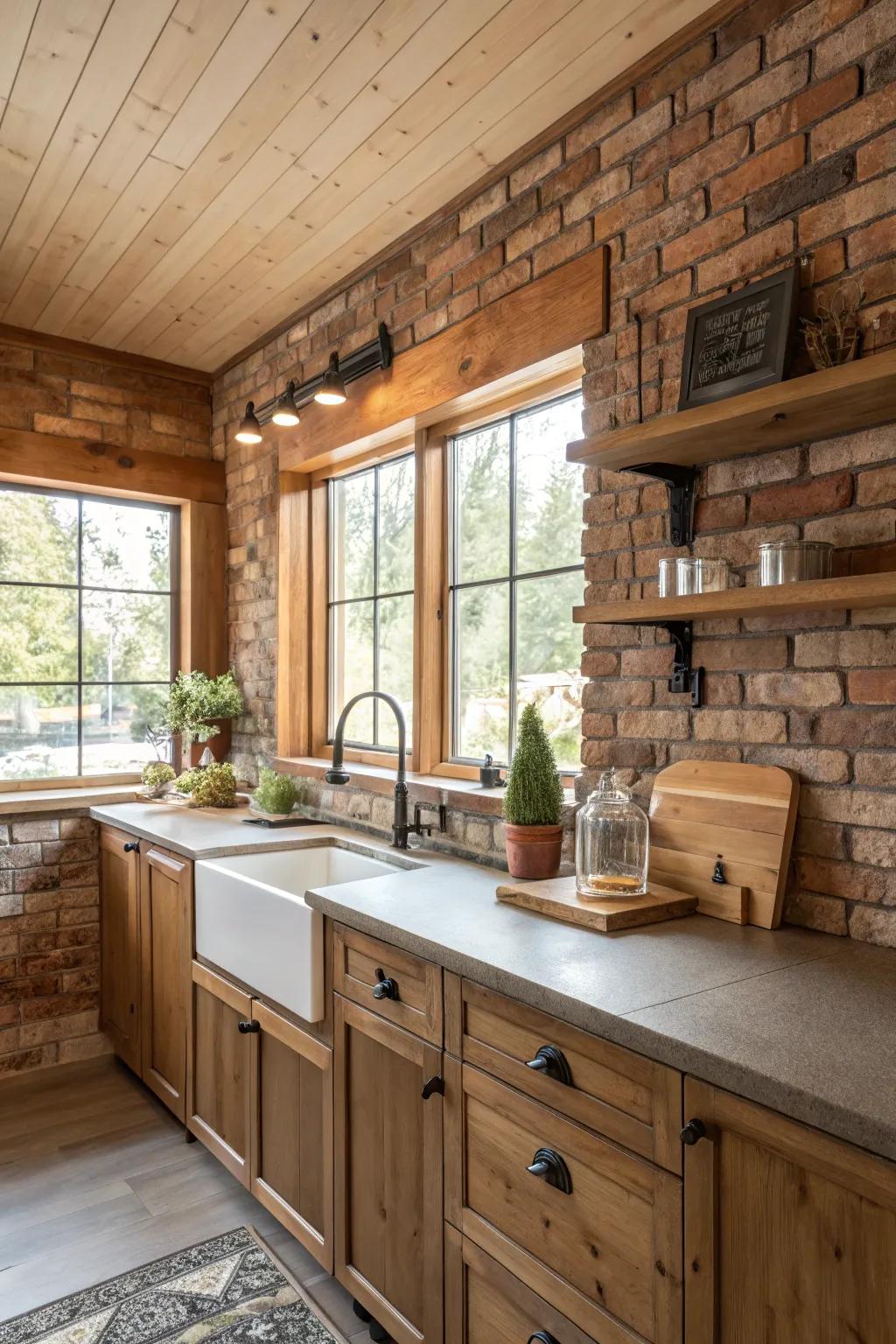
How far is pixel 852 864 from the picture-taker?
1571mm

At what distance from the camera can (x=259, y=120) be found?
216 centimetres

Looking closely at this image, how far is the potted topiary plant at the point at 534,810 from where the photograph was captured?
2012 millimetres

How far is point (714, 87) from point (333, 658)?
2244 mm

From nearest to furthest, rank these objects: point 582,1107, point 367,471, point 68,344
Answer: point 582,1107 < point 367,471 < point 68,344

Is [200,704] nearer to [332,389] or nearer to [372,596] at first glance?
[372,596]

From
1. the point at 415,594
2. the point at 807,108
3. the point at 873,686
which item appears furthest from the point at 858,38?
the point at 415,594

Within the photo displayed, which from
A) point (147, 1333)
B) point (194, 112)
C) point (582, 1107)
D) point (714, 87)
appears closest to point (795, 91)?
point (714, 87)

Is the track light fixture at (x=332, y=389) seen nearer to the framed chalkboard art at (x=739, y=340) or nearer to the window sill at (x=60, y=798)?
the framed chalkboard art at (x=739, y=340)

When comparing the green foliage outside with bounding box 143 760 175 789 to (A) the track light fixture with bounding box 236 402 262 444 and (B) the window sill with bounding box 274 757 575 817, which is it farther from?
(A) the track light fixture with bounding box 236 402 262 444

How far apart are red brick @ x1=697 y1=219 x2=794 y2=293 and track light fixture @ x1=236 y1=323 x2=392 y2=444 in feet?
4.07


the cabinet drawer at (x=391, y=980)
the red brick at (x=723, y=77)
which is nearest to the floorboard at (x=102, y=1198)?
the cabinet drawer at (x=391, y=980)

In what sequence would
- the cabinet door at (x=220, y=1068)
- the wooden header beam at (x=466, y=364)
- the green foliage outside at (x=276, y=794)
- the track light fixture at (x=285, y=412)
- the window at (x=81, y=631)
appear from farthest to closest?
1. the window at (x=81, y=631)
2. the green foliage outside at (x=276, y=794)
3. the track light fixture at (x=285, y=412)
4. the cabinet door at (x=220, y=1068)
5. the wooden header beam at (x=466, y=364)

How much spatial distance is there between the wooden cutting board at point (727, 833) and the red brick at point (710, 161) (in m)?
1.21

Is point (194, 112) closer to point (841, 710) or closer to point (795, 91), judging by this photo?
point (795, 91)
